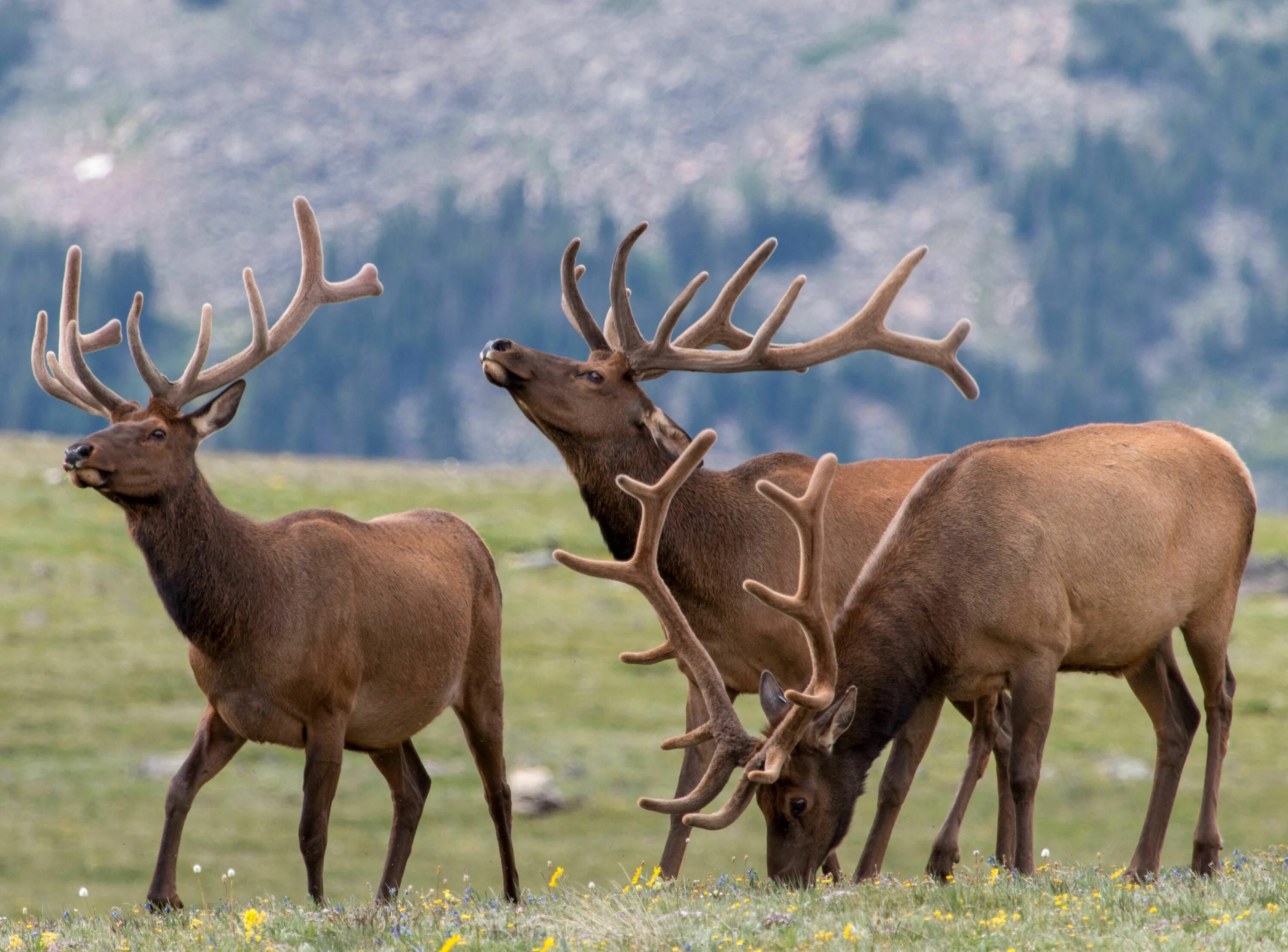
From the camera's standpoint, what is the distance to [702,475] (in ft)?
36.8

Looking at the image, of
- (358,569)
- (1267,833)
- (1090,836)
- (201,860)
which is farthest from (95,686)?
(358,569)

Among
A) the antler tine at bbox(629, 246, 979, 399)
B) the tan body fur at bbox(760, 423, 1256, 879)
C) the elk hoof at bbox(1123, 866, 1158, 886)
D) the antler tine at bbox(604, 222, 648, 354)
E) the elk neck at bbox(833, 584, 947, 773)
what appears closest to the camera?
the elk neck at bbox(833, 584, 947, 773)

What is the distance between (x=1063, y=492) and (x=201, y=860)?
22264mm

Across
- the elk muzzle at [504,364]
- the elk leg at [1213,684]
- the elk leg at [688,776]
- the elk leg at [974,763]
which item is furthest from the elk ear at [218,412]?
the elk leg at [1213,684]

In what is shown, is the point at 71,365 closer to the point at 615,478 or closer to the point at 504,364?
the point at 504,364

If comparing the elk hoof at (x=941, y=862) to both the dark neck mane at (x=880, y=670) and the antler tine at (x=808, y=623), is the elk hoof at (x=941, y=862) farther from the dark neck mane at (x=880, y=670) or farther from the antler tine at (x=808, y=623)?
the antler tine at (x=808, y=623)

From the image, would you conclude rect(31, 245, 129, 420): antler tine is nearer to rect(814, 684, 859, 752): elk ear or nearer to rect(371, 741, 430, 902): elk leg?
rect(371, 741, 430, 902): elk leg

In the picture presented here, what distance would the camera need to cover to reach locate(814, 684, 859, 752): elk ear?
29.4 ft

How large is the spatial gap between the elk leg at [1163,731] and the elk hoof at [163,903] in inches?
224

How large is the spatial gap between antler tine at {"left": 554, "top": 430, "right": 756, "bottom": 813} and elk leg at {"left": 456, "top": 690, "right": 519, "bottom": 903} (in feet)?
9.31

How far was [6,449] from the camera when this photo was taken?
69.1 metres

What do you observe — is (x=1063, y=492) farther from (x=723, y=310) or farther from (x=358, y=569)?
(x=358, y=569)

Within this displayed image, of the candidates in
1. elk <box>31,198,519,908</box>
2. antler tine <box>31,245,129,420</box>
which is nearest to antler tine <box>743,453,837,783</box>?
elk <box>31,198,519,908</box>

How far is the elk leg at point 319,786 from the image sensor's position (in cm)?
1041
